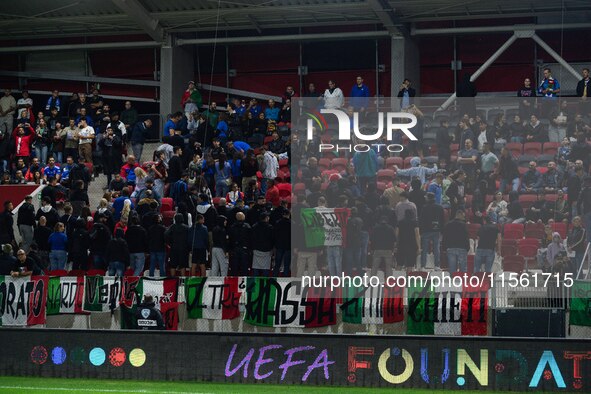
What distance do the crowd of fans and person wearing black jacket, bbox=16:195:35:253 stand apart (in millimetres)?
34

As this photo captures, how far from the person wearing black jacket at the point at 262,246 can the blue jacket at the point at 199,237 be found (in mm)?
926

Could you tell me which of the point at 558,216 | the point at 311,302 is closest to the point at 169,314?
the point at 311,302

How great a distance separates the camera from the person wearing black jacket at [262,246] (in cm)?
2078

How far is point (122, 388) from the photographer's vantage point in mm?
16500

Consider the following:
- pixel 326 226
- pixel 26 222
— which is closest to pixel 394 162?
pixel 326 226

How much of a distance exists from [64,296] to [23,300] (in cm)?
64

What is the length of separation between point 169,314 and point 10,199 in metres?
9.56

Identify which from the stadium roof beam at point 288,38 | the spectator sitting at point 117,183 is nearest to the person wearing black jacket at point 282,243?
the spectator sitting at point 117,183

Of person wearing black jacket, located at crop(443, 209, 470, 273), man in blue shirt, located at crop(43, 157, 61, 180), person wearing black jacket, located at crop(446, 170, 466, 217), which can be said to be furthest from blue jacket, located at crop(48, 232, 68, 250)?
person wearing black jacket, located at crop(443, 209, 470, 273)

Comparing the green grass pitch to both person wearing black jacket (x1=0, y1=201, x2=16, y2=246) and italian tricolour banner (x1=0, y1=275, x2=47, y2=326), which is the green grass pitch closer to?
italian tricolour banner (x1=0, y1=275, x2=47, y2=326)

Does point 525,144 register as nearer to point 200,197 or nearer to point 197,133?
point 200,197

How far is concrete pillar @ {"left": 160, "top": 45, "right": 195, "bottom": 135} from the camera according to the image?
105ft

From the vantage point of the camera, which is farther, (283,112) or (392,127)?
(283,112)

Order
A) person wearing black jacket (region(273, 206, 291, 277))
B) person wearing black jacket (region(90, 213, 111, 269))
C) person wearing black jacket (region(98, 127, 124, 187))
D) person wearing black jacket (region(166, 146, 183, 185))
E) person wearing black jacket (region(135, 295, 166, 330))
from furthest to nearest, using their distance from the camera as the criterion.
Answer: person wearing black jacket (region(98, 127, 124, 187)), person wearing black jacket (region(166, 146, 183, 185)), person wearing black jacket (region(90, 213, 111, 269)), person wearing black jacket (region(273, 206, 291, 277)), person wearing black jacket (region(135, 295, 166, 330))
